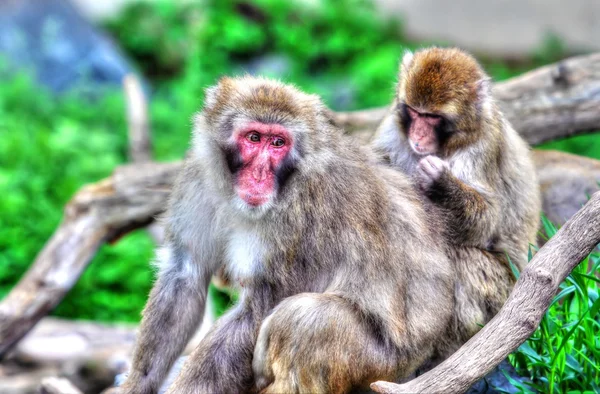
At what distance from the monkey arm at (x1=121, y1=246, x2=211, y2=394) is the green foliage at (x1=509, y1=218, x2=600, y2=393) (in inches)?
74.1

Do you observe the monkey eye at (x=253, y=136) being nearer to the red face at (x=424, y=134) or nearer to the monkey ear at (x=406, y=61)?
the red face at (x=424, y=134)

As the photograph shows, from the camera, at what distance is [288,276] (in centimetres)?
392

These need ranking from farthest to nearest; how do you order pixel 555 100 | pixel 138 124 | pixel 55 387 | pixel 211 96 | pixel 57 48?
pixel 57 48
pixel 138 124
pixel 555 100
pixel 55 387
pixel 211 96

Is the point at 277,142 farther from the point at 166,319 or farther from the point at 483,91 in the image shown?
the point at 483,91

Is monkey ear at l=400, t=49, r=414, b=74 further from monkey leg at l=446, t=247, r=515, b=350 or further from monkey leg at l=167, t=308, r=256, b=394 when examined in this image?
monkey leg at l=167, t=308, r=256, b=394

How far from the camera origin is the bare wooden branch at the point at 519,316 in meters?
3.44

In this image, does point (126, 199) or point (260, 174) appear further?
point (126, 199)

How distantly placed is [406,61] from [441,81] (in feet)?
1.49

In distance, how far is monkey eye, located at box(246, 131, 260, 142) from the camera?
149 inches

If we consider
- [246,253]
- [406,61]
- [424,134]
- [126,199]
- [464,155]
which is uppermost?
[406,61]

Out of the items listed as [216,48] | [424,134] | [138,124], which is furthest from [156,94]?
[424,134]

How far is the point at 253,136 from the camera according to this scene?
3793mm

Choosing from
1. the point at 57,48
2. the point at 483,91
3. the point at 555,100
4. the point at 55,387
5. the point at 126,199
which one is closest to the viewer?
the point at 483,91

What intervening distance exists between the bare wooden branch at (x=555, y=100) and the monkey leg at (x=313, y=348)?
2.51m
